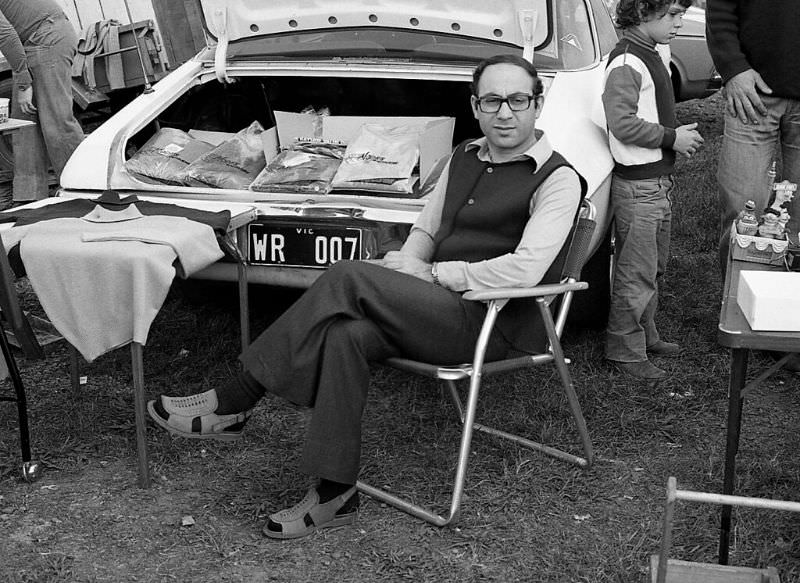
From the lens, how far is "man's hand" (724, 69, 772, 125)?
3.91 meters

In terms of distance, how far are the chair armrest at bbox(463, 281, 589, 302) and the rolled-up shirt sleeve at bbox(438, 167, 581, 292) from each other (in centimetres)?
4

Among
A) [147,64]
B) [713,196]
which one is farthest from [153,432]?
[147,64]

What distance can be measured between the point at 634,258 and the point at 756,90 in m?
0.77

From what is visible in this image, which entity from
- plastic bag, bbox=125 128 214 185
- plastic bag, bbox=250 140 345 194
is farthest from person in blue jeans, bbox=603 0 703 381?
plastic bag, bbox=125 128 214 185

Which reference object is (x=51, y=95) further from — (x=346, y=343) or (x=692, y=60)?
(x=692, y=60)

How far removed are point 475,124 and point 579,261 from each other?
1.75 meters

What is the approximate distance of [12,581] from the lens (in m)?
2.86

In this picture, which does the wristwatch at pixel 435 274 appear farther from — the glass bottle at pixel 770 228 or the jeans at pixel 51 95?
the jeans at pixel 51 95

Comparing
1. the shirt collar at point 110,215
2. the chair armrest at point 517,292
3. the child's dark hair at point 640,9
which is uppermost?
the child's dark hair at point 640,9

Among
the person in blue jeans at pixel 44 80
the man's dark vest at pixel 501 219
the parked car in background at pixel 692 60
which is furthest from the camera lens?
the parked car in background at pixel 692 60

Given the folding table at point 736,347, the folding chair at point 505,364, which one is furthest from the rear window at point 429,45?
the folding table at point 736,347

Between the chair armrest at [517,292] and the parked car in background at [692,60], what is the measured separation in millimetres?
6063

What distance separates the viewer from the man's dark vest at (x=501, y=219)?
331 centimetres

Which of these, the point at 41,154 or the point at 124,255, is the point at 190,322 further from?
the point at 41,154
